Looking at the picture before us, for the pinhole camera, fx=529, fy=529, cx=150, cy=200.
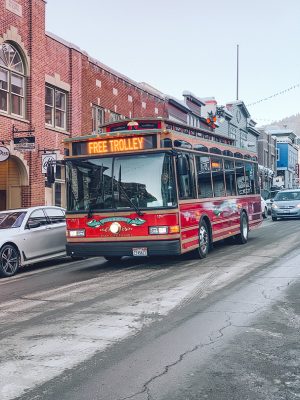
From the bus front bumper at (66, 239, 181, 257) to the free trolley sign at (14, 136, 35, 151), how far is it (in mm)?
6713

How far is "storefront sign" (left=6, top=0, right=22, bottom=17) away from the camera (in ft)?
63.3

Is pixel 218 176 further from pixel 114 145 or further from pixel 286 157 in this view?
pixel 286 157

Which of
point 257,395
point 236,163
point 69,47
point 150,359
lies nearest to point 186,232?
point 236,163

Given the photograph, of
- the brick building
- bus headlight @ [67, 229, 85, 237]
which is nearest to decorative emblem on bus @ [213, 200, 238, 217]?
bus headlight @ [67, 229, 85, 237]

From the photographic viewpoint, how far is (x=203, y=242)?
41.7 feet

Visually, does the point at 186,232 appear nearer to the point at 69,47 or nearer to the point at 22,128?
the point at 22,128

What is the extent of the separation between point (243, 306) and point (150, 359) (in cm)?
260

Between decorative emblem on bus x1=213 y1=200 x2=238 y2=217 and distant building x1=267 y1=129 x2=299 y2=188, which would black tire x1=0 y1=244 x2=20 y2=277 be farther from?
distant building x1=267 y1=129 x2=299 y2=188

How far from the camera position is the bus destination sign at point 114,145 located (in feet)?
36.3

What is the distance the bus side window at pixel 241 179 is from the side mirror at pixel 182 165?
4.43 m

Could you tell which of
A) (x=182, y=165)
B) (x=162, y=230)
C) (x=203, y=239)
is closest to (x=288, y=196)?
(x=203, y=239)

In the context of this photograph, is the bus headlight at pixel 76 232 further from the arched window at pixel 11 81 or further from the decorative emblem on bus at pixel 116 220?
the arched window at pixel 11 81

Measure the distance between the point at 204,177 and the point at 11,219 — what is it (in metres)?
4.72

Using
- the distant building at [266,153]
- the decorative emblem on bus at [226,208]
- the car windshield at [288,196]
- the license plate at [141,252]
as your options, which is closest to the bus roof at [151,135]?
the decorative emblem on bus at [226,208]
